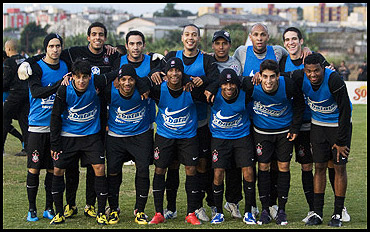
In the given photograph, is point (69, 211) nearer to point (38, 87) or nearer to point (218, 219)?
point (38, 87)

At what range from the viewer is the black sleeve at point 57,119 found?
28.0 ft

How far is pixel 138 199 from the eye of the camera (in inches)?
350

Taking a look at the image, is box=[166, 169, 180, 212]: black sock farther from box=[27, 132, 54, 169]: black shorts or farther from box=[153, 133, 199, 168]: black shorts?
box=[27, 132, 54, 169]: black shorts

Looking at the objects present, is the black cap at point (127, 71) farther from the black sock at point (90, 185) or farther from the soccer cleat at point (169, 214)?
the soccer cleat at point (169, 214)

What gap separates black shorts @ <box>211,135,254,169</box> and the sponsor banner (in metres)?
20.4

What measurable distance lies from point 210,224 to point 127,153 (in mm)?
1489

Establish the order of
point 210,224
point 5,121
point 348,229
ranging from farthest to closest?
point 5,121 < point 210,224 < point 348,229

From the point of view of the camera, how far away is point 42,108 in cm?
903

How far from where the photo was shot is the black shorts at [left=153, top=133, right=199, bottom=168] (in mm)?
8828

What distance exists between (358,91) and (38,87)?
21688mm

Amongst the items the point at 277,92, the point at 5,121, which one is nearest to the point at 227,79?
the point at 277,92

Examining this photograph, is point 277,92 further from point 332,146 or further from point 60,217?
point 60,217

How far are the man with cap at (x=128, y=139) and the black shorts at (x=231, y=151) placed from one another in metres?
0.91

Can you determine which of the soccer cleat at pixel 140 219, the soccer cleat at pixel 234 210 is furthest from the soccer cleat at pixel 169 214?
→ the soccer cleat at pixel 234 210
